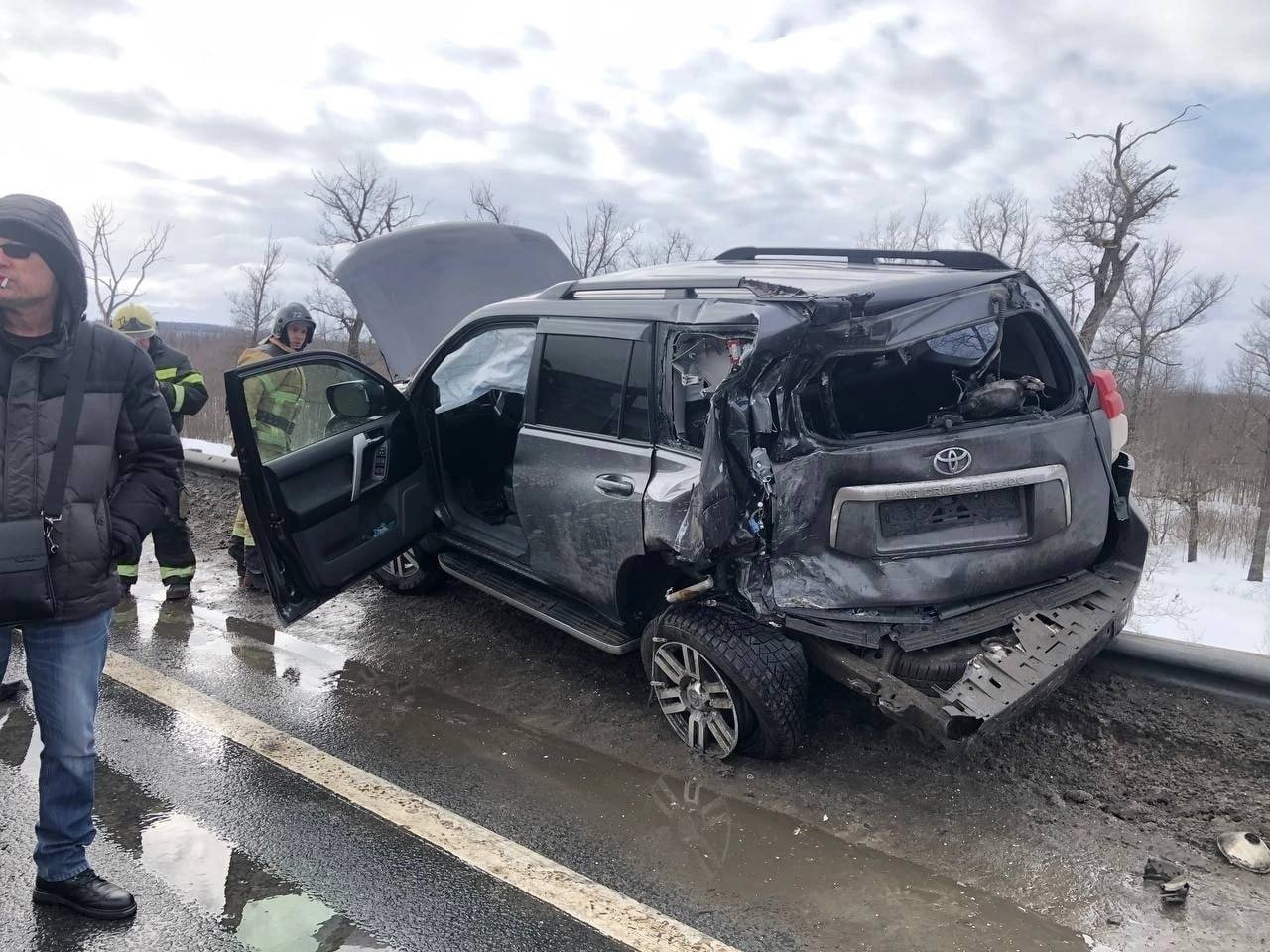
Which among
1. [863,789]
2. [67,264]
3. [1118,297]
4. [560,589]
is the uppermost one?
[1118,297]

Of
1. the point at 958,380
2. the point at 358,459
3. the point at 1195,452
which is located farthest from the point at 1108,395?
the point at 1195,452

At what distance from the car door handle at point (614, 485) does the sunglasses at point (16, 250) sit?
6.63ft

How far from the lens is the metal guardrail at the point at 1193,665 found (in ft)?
11.0

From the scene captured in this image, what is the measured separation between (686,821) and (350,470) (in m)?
2.25

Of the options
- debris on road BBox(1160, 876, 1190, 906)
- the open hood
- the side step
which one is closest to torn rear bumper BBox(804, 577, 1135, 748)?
debris on road BBox(1160, 876, 1190, 906)

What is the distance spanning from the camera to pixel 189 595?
18.2 ft

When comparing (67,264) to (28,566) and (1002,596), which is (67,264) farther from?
(1002,596)

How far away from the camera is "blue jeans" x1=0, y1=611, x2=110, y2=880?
8.09 feet

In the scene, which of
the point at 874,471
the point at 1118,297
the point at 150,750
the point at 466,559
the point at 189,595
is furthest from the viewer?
the point at 1118,297

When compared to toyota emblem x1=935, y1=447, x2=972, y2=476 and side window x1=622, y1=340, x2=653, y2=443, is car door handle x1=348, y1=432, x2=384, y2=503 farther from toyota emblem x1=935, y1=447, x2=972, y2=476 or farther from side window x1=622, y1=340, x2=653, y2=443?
toyota emblem x1=935, y1=447, x2=972, y2=476

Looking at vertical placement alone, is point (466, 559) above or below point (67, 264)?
below

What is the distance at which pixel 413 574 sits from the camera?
5.18m

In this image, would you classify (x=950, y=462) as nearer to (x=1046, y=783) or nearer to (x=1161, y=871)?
(x=1046, y=783)

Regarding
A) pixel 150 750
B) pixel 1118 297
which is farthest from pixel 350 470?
pixel 1118 297
